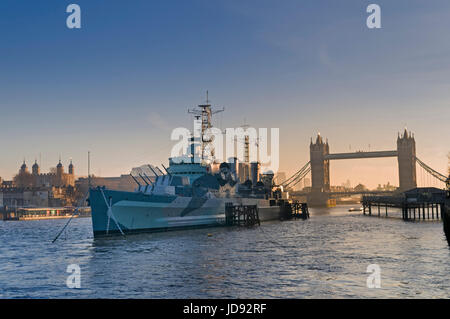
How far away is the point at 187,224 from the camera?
1988 inches

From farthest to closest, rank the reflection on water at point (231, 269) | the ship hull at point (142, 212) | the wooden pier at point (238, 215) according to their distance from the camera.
Answer: the wooden pier at point (238, 215)
the ship hull at point (142, 212)
the reflection on water at point (231, 269)

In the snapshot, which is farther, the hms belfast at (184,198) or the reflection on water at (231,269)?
the hms belfast at (184,198)

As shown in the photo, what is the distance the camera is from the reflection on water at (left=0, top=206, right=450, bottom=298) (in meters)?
18.7

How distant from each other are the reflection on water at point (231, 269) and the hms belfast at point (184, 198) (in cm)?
414

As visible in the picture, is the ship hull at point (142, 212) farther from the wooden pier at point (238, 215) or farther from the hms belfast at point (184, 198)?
the wooden pier at point (238, 215)

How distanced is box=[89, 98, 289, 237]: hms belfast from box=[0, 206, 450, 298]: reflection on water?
163 inches

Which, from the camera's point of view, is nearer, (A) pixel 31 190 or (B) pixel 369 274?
(B) pixel 369 274

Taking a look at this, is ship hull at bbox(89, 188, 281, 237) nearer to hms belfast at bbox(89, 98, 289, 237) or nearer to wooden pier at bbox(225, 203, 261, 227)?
hms belfast at bbox(89, 98, 289, 237)

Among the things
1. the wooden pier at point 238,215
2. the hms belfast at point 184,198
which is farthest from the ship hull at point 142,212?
the wooden pier at point 238,215

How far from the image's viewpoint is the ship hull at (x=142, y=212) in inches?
1636

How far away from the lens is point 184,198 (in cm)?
4878
